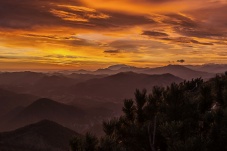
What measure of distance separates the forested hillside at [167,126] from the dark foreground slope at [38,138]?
4624 inches

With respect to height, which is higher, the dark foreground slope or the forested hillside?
the forested hillside

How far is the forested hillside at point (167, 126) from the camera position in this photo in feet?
41.9

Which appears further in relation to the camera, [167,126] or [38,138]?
[38,138]

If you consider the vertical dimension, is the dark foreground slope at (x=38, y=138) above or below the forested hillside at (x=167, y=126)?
below

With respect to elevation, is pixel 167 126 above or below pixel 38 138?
above

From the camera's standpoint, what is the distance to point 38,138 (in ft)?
513

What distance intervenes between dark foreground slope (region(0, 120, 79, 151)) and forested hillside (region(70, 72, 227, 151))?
11745 cm

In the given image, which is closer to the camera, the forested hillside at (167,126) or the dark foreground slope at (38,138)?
the forested hillside at (167,126)

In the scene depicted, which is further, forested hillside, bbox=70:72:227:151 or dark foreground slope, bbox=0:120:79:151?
dark foreground slope, bbox=0:120:79:151

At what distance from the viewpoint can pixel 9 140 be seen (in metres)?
139

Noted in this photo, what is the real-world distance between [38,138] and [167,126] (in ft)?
505

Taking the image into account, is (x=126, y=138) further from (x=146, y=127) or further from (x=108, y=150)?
(x=108, y=150)

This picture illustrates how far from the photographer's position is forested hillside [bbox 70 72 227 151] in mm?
12766

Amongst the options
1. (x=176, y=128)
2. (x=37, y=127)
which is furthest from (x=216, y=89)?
(x=37, y=127)
